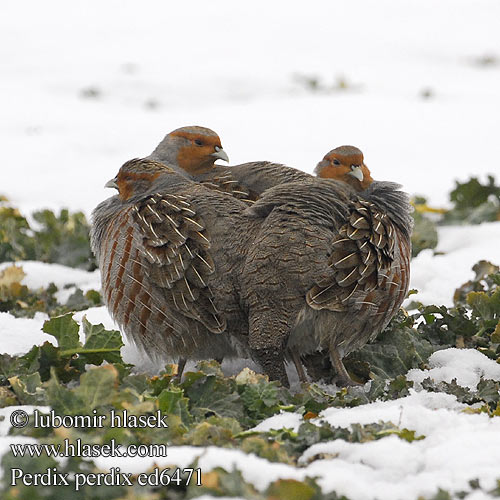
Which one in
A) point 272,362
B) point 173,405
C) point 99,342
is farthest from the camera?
point 99,342

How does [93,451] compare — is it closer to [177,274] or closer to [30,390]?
[30,390]

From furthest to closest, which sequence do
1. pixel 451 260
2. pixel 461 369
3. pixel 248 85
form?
pixel 248 85 < pixel 451 260 < pixel 461 369

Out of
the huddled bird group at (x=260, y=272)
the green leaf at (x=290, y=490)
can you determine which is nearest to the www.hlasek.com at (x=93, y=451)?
the green leaf at (x=290, y=490)

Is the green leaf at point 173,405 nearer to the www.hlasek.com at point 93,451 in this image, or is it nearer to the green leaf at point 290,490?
the www.hlasek.com at point 93,451

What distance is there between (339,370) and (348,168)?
1264 millimetres

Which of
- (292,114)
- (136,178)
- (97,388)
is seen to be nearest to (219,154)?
(136,178)

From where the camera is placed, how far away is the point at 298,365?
4.25 meters

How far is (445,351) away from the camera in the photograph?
4.42 m

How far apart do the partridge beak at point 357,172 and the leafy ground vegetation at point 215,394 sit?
774 mm

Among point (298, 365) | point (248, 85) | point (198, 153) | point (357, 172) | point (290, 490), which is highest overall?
point (248, 85)

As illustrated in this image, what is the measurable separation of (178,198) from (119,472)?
1999 mm

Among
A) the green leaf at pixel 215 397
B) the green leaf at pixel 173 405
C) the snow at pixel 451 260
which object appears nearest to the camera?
the green leaf at pixel 173 405

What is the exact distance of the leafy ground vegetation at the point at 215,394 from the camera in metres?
2.61

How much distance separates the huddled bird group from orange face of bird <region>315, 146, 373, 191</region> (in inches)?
11.5
